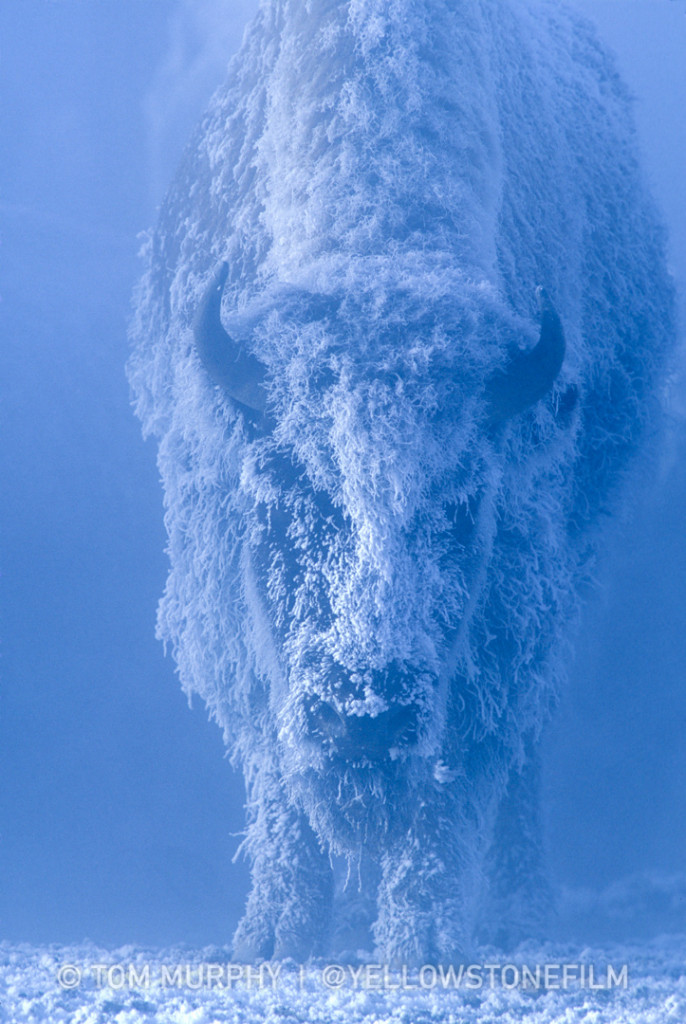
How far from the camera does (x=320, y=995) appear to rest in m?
2.11

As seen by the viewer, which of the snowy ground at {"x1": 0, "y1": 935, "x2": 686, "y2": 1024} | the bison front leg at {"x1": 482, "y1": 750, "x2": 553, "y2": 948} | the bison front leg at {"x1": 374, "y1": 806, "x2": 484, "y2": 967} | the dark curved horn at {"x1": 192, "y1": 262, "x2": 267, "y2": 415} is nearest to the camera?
the snowy ground at {"x1": 0, "y1": 935, "x2": 686, "y2": 1024}

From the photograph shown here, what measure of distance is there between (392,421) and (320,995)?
4.94 feet

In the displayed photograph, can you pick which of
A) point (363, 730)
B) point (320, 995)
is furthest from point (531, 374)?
A: point (320, 995)

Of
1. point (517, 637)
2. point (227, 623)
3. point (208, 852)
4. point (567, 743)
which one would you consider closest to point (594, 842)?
point (567, 743)

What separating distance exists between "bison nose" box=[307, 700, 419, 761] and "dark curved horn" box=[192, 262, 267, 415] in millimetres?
913

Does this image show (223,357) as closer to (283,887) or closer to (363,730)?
(363,730)

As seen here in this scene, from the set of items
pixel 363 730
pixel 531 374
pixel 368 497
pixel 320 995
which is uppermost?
pixel 531 374

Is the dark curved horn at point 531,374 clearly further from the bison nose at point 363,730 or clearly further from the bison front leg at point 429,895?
the bison front leg at point 429,895

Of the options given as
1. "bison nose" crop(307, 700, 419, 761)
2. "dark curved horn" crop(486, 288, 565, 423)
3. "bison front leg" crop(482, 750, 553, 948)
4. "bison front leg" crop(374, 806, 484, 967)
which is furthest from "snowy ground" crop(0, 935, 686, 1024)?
"dark curved horn" crop(486, 288, 565, 423)

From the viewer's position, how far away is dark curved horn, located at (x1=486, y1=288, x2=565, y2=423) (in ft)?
7.45

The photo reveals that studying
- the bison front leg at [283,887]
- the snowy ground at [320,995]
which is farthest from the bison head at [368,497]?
the bison front leg at [283,887]

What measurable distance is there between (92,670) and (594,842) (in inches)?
141

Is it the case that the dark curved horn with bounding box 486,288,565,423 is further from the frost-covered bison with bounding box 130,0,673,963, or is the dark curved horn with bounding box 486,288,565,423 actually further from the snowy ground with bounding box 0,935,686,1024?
the snowy ground with bounding box 0,935,686,1024

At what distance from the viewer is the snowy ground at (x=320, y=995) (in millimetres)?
1710
